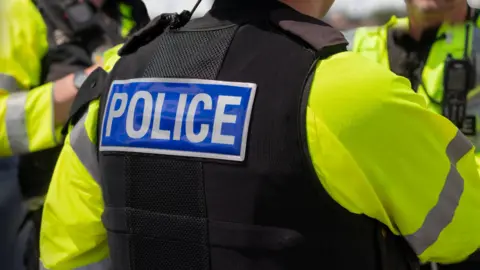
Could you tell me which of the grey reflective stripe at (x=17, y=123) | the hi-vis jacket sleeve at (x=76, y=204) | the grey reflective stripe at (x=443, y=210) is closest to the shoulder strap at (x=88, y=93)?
the hi-vis jacket sleeve at (x=76, y=204)

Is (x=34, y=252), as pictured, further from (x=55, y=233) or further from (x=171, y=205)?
(x=171, y=205)

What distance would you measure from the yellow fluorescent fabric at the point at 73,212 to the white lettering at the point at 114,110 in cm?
7

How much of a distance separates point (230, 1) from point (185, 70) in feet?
0.45

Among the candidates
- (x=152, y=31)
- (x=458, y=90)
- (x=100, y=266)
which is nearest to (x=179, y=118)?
(x=152, y=31)

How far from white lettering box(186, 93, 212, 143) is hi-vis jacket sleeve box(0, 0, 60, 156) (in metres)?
0.71

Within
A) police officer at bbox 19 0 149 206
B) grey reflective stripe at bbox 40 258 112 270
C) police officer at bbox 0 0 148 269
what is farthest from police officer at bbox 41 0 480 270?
police officer at bbox 19 0 149 206

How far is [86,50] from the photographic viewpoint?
7.48 feet

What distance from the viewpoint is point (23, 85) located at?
1.79 m

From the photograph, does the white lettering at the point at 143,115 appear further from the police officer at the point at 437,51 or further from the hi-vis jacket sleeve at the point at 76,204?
the police officer at the point at 437,51

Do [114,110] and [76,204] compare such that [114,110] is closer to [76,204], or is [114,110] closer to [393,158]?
[76,204]

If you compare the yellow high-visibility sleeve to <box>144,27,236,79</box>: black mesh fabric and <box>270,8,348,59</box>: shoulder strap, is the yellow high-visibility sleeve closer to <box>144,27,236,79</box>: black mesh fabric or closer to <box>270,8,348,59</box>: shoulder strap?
<box>144,27,236,79</box>: black mesh fabric

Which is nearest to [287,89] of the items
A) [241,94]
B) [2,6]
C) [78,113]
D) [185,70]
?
[241,94]

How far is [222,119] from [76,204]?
36cm

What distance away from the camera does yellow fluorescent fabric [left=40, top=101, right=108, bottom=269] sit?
1116 millimetres
